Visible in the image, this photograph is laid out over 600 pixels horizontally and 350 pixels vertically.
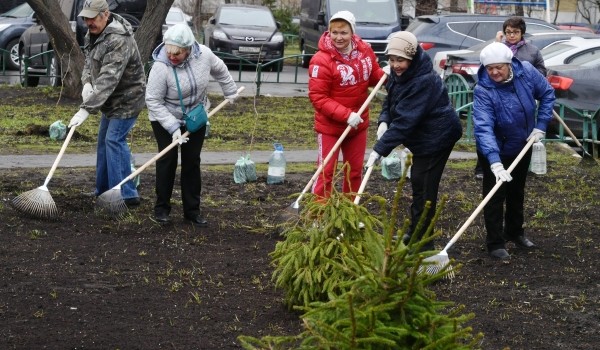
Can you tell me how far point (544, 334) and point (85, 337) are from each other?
2436 mm

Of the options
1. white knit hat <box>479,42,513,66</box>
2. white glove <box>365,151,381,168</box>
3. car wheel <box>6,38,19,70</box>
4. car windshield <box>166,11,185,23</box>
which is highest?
white knit hat <box>479,42,513,66</box>

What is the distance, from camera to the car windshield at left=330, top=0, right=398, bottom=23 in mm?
24594

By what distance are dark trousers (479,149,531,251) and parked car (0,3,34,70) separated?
584 inches

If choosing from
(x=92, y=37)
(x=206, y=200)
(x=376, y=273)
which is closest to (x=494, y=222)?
(x=206, y=200)

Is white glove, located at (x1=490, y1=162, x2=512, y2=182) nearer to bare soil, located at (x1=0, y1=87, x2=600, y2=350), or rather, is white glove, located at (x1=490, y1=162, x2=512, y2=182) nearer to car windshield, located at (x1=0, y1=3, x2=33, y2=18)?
bare soil, located at (x1=0, y1=87, x2=600, y2=350)

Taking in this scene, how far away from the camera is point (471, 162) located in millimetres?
12062

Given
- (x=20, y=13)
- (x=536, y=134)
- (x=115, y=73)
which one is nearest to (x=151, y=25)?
(x=20, y=13)

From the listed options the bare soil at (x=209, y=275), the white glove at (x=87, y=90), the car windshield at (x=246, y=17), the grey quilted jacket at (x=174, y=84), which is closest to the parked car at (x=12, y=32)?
the car windshield at (x=246, y=17)

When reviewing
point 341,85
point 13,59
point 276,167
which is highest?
point 341,85

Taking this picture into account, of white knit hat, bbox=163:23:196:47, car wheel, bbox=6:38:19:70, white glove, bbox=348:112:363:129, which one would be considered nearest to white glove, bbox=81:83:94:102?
white knit hat, bbox=163:23:196:47

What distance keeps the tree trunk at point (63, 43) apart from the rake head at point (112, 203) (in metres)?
7.63

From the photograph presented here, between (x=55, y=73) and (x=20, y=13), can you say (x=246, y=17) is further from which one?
(x=55, y=73)

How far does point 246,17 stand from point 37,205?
18355 mm

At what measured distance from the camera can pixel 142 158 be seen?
11531 millimetres
